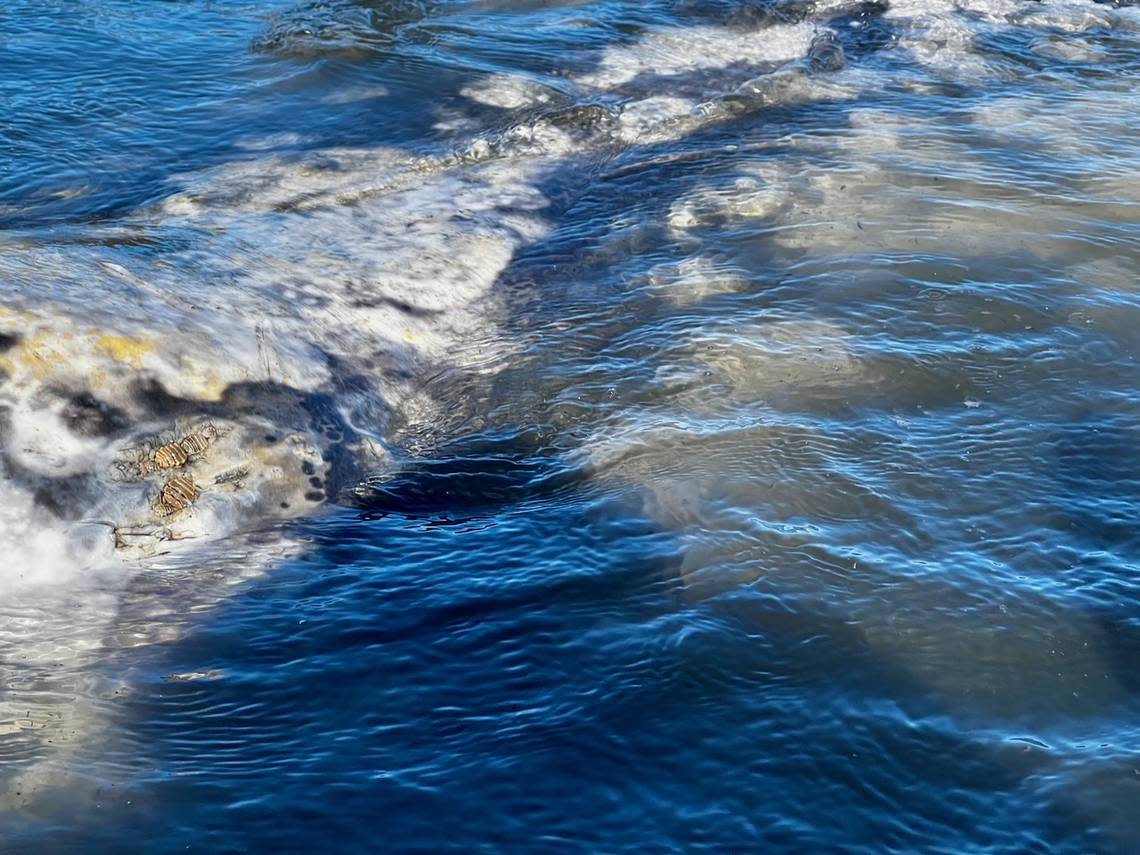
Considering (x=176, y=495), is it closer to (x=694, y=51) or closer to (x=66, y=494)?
(x=66, y=494)

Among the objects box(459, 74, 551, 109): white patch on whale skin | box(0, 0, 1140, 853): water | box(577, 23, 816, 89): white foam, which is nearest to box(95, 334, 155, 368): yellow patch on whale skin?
box(0, 0, 1140, 853): water

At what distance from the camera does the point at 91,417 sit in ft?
15.6

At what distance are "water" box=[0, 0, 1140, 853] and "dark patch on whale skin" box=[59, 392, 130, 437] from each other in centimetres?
1

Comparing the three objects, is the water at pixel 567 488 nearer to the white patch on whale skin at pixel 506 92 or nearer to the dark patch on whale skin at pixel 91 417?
the dark patch on whale skin at pixel 91 417

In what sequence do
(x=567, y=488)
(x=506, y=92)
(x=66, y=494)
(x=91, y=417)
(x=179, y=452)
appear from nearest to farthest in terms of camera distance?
(x=66, y=494)
(x=91, y=417)
(x=179, y=452)
(x=567, y=488)
(x=506, y=92)

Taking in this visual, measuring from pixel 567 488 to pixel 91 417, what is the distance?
182 cm

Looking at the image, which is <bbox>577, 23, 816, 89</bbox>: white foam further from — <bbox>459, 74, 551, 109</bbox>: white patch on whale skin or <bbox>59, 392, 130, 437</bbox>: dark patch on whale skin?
<bbox>59, 392, 130, 437</bbox>: dark patch on whale skin

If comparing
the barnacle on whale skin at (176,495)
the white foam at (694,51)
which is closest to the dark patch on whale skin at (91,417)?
the barnacle on whale skin at (176,495)

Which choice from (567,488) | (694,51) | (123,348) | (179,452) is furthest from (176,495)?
(694,51)

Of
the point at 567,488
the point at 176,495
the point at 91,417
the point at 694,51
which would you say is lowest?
the point at 567,488

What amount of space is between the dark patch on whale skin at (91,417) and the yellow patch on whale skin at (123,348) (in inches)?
8.6

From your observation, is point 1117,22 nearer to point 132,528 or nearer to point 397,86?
point 397,86

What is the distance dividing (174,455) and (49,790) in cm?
146

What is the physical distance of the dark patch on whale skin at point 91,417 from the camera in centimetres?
470
